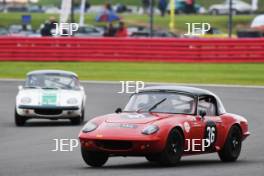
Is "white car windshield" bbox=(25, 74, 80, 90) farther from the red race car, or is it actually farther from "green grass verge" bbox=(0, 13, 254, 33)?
"green grass verge" bbox=(0, 13, 254, 33)

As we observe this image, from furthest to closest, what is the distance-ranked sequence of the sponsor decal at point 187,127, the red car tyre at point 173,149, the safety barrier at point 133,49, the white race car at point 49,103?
1. the safety barrier at point 133,49
2. the white race car at point 49,103
3. the sponsor decal at point 187,127
4. the red car tyre at point 173,149

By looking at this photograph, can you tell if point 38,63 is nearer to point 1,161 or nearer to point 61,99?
point 61,99

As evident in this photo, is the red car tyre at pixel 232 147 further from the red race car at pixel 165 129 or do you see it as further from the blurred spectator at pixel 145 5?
the blurred spectator at pixel 145 5

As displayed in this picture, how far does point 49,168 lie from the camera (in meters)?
13.4

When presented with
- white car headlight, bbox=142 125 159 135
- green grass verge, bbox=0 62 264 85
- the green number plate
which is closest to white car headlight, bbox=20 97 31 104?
the green number plate

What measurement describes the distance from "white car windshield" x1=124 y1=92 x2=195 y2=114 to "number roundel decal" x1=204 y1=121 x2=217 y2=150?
0.31 meters

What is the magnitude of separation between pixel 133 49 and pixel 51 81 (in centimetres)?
1551

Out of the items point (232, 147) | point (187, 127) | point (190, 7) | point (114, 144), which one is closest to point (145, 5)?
point (190, 7)

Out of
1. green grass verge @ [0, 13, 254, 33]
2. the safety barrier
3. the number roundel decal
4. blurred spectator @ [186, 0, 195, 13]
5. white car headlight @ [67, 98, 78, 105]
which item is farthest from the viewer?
blurred spectator @ [186, 0, 195, 13]

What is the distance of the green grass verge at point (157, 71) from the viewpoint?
33344 millimetres

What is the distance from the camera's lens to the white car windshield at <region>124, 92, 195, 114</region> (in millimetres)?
14070

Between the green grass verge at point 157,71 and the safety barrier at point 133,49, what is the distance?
0.27 metres

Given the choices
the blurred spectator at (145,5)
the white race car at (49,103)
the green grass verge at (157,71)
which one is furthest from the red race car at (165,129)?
the blurred spectator at (145,5)

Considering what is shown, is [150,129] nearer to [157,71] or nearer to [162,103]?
[162,103]
